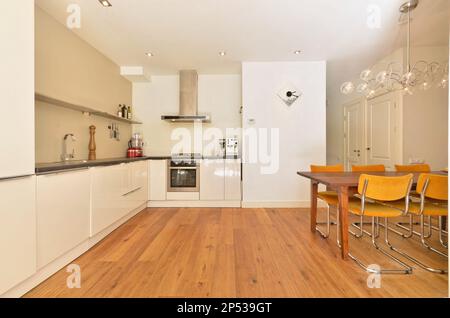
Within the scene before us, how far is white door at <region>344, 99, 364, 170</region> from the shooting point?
484cm

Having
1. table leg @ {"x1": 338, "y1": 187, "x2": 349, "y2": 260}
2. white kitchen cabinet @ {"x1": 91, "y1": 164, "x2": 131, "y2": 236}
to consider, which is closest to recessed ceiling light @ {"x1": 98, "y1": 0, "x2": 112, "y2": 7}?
white kitchen cabinet @ {"x1": 91, "y1": 164, "x2": 131, "y2": 236}

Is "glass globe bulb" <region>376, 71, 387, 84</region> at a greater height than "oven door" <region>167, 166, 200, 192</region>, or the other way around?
"glass globe bulb" <region>376, 71, 387, 84</region>

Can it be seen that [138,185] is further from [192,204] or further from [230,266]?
[230,266]

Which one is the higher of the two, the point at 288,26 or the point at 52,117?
the point at 288,26

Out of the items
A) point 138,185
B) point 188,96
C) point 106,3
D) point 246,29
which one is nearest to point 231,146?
point 188,96

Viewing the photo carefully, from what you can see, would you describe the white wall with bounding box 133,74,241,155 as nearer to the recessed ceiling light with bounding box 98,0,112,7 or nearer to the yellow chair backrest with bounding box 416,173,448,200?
the recessed ceiling light with bounding box 98,0,112,7

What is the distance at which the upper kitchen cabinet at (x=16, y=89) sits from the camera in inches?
55.3

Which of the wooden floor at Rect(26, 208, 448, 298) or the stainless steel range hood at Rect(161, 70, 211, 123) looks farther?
the stainless steel range hood at Rect(161, 70, 211, 123)

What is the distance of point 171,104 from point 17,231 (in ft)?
11.7

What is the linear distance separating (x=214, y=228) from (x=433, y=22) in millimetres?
3679

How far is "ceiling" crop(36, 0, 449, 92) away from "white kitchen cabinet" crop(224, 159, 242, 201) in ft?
5.76

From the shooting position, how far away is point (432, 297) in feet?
5.08
